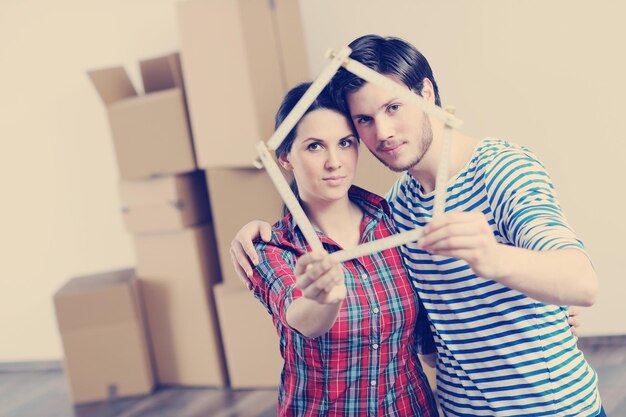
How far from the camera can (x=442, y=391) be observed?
1.27m

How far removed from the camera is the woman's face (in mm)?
1191

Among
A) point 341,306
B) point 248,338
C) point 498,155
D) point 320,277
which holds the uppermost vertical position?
point 498,155

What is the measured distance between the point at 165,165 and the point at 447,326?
2.01 metres

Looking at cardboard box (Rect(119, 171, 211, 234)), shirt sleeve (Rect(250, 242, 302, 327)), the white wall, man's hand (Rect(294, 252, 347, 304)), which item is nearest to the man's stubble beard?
shirt sleeve (Rect(250, 242, 302, 327))

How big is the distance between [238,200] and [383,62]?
65.3 inches

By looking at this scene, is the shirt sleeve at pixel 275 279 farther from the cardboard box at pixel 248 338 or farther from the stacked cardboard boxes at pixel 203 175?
the cardboard box at pixel 248 338

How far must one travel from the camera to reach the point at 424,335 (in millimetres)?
1317

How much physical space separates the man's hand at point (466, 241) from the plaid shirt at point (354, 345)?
0.31m

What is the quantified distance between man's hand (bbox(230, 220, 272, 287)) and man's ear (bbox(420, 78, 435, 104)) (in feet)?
1.19

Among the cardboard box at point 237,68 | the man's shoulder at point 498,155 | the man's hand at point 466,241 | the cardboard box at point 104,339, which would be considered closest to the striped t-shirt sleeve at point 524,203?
the man's shoulder at point 498,155

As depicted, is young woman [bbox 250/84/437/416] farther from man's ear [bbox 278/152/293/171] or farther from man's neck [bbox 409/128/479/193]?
man's neck [bbox 409/128/479/193]

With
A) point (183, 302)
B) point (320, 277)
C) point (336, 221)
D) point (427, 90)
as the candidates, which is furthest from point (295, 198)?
point (183, 302)

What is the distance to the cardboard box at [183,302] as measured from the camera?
3068 mm

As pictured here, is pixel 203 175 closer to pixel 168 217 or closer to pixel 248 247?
pixel 168 217
